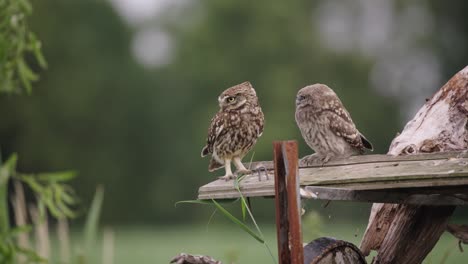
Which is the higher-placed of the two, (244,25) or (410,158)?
(244,25)

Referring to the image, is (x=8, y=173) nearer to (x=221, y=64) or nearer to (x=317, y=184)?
(x=317, y=184)

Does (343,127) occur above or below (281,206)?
above

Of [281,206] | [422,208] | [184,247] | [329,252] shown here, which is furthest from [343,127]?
[184,247]

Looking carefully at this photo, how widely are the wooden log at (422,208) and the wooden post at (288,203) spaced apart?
55.5 inches

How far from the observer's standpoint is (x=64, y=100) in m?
40.3

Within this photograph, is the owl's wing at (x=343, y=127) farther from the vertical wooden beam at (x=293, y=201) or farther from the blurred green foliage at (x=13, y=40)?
the blurred green foliage at (x=13, y=40)

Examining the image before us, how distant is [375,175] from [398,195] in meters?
0.56

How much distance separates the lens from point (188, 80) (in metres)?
43.2

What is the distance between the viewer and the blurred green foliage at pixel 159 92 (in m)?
39.0

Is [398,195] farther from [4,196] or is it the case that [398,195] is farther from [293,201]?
[4,196]

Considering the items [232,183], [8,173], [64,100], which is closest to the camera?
[232,183]

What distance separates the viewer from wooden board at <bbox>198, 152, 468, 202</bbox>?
471 centimetres

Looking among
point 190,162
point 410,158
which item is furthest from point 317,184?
point 190,162

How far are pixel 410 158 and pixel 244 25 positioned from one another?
39.6 m
